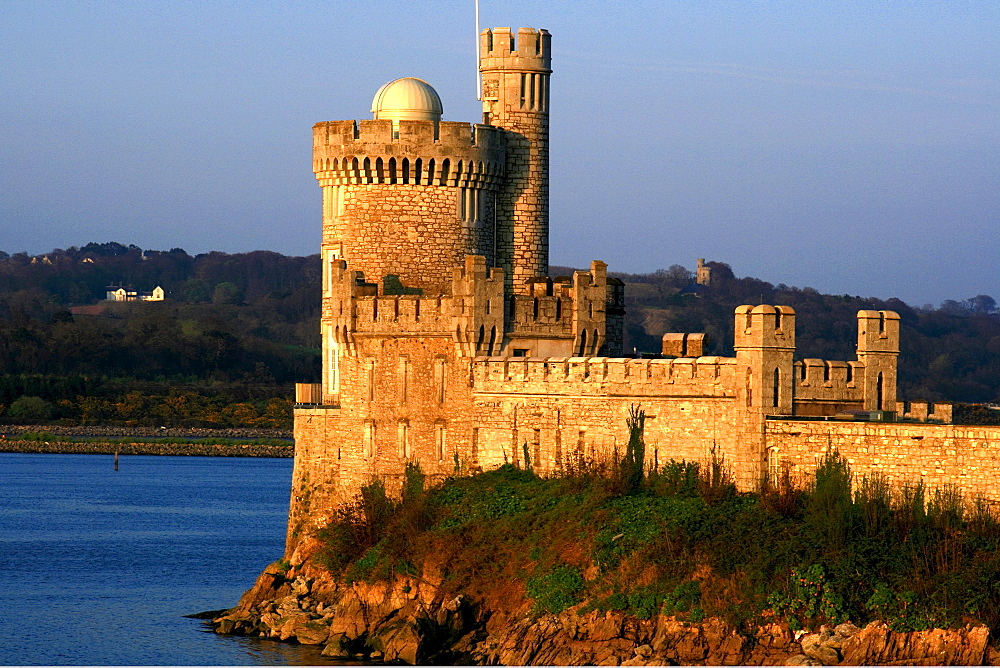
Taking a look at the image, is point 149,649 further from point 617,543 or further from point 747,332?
point 747,332

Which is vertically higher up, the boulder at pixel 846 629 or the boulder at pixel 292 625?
the boulder at pixel 846 629

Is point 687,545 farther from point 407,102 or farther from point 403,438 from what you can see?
point 407,102

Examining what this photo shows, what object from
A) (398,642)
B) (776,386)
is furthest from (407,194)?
(398,642)

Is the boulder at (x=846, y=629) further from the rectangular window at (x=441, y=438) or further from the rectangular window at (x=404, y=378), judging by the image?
the rectangular window at (x=404, y=378)

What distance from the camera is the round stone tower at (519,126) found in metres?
49.7

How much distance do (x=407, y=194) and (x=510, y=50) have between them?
192 inches

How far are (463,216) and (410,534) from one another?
339 inches

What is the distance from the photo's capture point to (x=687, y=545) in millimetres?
38469

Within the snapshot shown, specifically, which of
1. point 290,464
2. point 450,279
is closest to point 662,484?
point 450,279

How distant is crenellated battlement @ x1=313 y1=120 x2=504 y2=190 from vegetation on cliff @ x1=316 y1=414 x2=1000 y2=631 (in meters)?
7.47

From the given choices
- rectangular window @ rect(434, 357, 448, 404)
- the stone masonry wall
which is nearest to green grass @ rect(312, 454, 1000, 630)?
rectangular window @ rect(434, 357, 448, 404)

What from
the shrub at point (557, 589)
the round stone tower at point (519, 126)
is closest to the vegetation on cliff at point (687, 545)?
the shrub at point (557, 589)

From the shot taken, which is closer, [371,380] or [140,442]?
[371,380]

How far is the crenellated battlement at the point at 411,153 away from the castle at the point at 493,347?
0.05 meters
